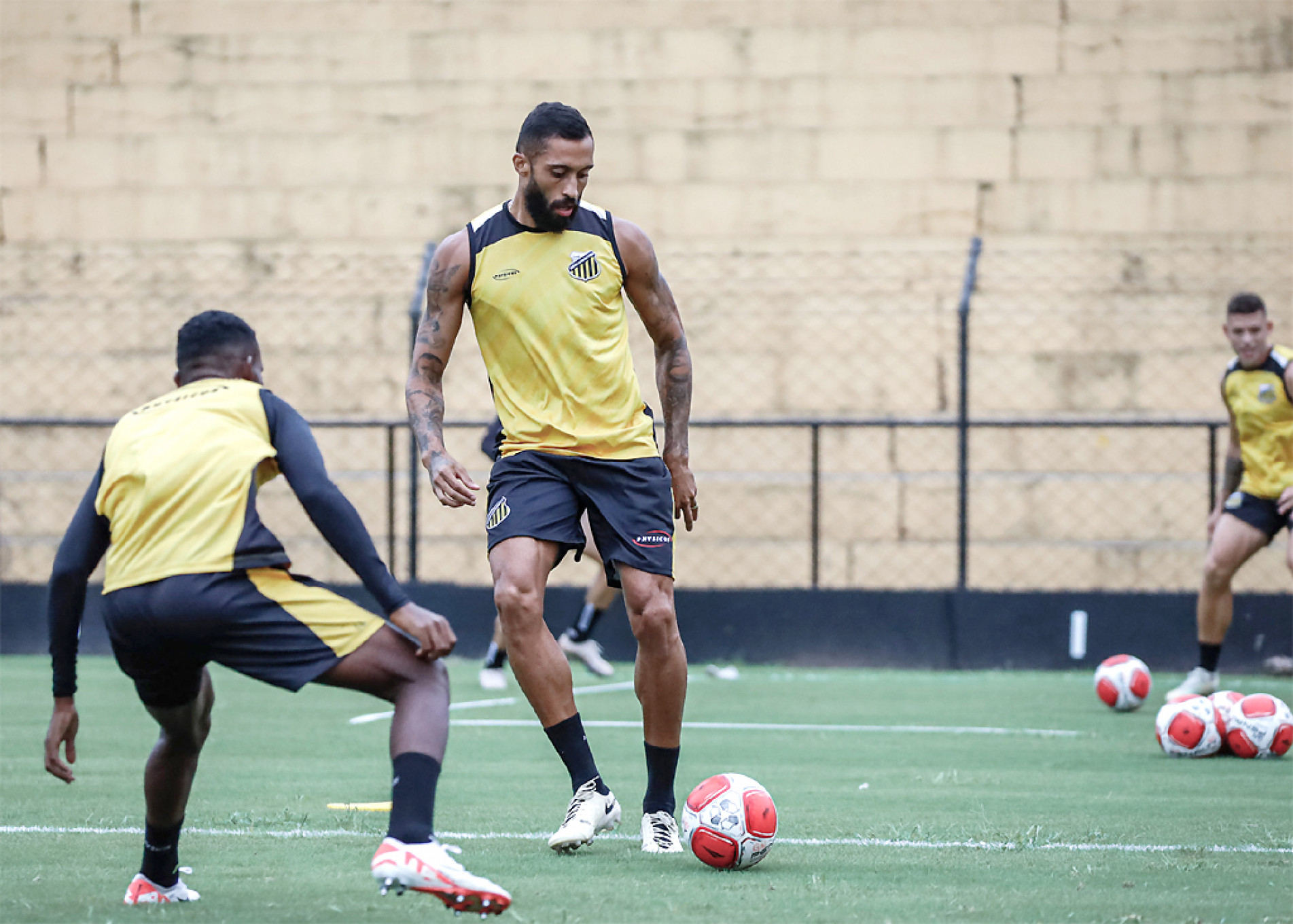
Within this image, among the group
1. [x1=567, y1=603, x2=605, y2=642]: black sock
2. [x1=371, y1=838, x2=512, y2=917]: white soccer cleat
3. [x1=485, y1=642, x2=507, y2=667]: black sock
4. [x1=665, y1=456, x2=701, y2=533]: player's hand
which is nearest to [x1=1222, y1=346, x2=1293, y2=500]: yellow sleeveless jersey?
[x1=567, y1=603, x2=605, y2=642]: black sock

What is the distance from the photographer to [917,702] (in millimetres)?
9602

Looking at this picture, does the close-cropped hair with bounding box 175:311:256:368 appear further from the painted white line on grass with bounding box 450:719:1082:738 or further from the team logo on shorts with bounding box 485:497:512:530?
the painted white line on grass with bounding box 450:719:1082:738

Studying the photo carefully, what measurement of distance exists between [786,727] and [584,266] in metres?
3.93

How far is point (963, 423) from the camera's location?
1193cm

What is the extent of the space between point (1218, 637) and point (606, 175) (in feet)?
21.8

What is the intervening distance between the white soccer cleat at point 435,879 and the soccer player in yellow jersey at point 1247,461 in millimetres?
6650

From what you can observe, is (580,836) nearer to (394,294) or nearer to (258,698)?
(258,698)

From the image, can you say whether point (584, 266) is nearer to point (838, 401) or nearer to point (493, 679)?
point (493, 679)

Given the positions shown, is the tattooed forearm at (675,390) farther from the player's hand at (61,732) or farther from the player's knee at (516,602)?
the player's hand at (61,732)

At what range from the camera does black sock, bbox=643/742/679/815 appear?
4855 mm

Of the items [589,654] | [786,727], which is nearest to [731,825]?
[786,727]

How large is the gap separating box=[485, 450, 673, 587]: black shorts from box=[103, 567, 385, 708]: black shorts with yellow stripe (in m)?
1.27

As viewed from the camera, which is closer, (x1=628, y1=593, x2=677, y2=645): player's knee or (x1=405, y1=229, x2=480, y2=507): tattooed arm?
(x1=628, y1=593, x2=677, y2=645): player's knee

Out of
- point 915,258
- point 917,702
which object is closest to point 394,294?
point 915,258
